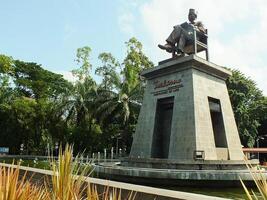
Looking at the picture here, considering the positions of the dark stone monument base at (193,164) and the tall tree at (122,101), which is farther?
the tall tree at (122,101)

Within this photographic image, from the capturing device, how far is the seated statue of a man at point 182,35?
17656 millimetres

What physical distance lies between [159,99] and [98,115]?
15600 mm

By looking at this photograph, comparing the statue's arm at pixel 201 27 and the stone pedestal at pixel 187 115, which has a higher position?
the statue's arm at pixel 201 27

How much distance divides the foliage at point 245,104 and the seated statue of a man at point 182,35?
18.3 meters

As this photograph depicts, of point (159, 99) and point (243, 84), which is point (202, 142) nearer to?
point (159, 99)

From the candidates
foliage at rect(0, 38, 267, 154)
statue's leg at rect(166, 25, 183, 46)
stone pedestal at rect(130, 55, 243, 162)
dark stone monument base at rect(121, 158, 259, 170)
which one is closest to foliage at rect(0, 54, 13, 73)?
foliage at rect(0, 38, 267, 154)

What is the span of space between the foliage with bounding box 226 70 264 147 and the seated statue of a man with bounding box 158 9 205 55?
18.3 meters

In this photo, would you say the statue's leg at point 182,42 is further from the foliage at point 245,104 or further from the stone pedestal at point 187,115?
the foliage at point 245,104

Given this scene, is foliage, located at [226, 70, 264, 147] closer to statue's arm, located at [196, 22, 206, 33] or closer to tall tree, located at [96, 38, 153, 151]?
tall tree, located at [96, 38, 153, 151]

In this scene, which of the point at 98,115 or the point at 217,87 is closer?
the point at 217,87

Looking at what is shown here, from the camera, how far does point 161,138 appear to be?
1806 cm

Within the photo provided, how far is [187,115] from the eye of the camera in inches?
608

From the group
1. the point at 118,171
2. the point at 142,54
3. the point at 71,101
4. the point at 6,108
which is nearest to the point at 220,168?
→ the point at 118,171

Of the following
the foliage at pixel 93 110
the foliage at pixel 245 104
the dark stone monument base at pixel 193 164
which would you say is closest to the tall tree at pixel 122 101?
the foliage at pixel 93 110
